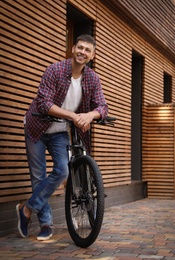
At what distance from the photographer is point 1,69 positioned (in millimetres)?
6012

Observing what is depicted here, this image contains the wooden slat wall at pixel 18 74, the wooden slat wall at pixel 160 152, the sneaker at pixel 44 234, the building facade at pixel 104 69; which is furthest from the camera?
the wooden slat wall at pixel 160 152

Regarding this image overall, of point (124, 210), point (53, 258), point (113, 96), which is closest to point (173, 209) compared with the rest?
point (124, 210)

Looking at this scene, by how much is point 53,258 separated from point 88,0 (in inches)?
216

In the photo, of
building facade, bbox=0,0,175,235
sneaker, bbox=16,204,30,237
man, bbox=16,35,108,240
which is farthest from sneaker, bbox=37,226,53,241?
building facade, bbox=0,0,175,235

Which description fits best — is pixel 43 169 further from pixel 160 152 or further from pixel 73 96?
pixel 160 152

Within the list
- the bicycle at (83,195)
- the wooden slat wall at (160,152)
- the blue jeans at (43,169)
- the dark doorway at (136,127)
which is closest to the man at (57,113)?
the blue jeans at (43,169)

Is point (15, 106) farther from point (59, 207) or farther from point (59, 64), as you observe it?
point (59, 207)

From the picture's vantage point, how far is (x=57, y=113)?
505 cm

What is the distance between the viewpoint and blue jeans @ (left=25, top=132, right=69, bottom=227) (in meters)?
5.38

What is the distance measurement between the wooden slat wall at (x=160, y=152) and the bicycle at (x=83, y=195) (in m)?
7.29

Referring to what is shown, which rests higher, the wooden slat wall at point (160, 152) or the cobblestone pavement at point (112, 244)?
the wooden slat wall at point (160, 152)

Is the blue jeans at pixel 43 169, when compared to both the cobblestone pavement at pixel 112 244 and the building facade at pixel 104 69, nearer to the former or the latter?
the cobblestone pavement at pixel 112 244

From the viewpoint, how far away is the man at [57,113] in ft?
17.0

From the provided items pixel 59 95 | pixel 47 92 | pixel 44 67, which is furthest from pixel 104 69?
pixel 47 92
